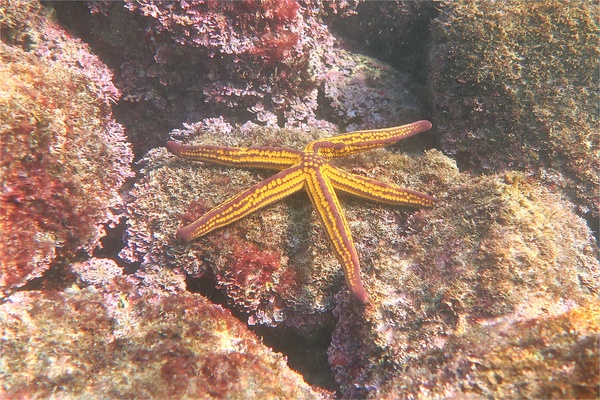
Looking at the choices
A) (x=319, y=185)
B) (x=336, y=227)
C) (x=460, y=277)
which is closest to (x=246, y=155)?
(x=319, y=185)

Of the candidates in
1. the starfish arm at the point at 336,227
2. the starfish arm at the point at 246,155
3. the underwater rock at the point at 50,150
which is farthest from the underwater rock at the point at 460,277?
the underwater rock at the point at 50,150

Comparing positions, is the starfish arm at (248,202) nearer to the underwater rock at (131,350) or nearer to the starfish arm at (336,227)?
the starfish arm at (336,227)

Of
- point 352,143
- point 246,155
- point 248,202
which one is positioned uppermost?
point 246,155

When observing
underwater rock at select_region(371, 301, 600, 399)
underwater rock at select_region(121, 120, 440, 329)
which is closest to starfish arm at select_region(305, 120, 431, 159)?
underwater rock at select_region(121, 120, 440, 329)

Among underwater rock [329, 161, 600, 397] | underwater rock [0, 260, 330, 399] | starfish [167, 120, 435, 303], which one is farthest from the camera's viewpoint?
starfish [167, 120, 435, 303]

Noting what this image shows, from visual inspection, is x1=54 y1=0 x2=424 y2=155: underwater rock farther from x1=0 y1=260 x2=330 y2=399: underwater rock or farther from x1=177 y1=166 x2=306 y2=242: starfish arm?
x1=0 y1=260 x2=330 y2=399: underwater rock

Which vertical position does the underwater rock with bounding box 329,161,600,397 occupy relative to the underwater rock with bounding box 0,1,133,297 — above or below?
below

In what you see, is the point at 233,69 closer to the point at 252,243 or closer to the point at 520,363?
the point at 252,243
